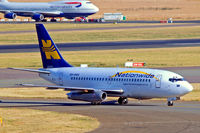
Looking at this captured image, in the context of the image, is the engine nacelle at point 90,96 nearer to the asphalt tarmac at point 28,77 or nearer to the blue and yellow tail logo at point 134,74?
the blue and yellow tail logo at point 134,74

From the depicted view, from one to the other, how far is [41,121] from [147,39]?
3704 inches

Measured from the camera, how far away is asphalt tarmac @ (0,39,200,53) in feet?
371

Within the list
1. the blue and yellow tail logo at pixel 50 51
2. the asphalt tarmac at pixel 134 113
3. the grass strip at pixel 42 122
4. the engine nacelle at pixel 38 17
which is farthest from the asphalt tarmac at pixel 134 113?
the engine nacelle at pixel 38 17

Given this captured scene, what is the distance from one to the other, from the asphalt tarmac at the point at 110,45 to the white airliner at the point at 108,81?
2141 inches

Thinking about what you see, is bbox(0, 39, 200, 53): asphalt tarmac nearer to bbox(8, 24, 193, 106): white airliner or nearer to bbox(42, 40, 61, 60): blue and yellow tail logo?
bbox(42, 40, 61, 60): blue and yellow tail logo

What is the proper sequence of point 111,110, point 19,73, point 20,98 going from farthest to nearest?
point 19,73, point 20,98, point 111,110

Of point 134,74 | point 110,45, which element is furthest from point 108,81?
point 110,45

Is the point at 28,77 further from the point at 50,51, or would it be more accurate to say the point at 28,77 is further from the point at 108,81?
the point at 108,81

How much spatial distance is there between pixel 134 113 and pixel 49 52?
14573 mm

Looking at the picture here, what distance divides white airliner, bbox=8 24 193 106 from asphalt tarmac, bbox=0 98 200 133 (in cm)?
119

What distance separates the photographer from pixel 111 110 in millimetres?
47719

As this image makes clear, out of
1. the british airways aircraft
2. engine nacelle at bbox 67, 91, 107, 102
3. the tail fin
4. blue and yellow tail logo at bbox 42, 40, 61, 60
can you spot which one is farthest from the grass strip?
the british airways aircraft

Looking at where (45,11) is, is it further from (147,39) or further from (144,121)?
(144,121)

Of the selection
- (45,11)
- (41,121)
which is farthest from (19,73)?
(45,11)
